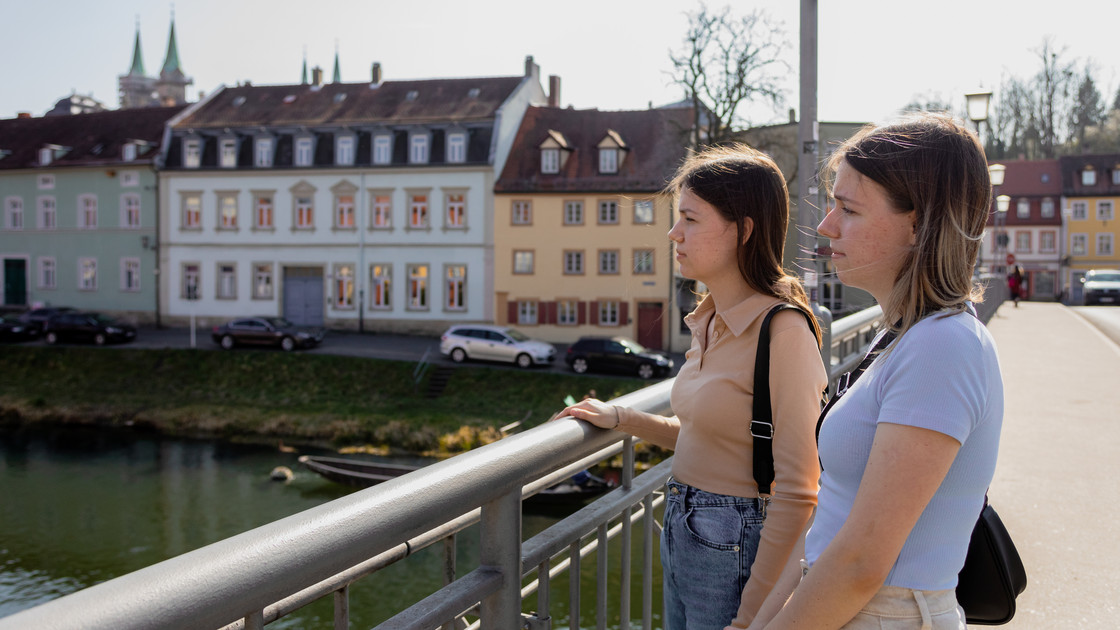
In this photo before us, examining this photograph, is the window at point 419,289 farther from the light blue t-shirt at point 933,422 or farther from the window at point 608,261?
the light blue t-shirt at point 933,422

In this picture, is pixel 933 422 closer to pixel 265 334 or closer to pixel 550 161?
pixel 265 334

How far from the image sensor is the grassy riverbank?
2933 cm

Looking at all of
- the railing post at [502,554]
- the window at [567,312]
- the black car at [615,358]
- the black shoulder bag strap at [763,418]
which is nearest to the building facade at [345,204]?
the window at [567,312]

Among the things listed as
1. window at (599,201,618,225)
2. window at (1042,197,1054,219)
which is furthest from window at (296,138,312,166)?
window at (1042,197,1054,219)

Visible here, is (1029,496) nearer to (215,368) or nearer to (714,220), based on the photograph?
(714,220)

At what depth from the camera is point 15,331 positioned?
39.5 meters

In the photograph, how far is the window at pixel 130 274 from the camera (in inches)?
1695

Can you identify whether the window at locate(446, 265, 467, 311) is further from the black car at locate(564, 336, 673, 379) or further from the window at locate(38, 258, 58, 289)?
the window at locate(38, 258, 58, 289)

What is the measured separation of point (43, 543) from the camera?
20234 millimetres

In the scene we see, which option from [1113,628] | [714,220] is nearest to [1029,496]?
[1113,628]

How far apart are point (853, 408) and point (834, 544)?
0.72ft

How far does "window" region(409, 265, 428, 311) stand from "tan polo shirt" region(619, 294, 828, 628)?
38013 millimetres

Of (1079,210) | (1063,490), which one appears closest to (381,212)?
(1063,490)

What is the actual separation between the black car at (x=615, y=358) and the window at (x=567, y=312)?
578 centimetres
